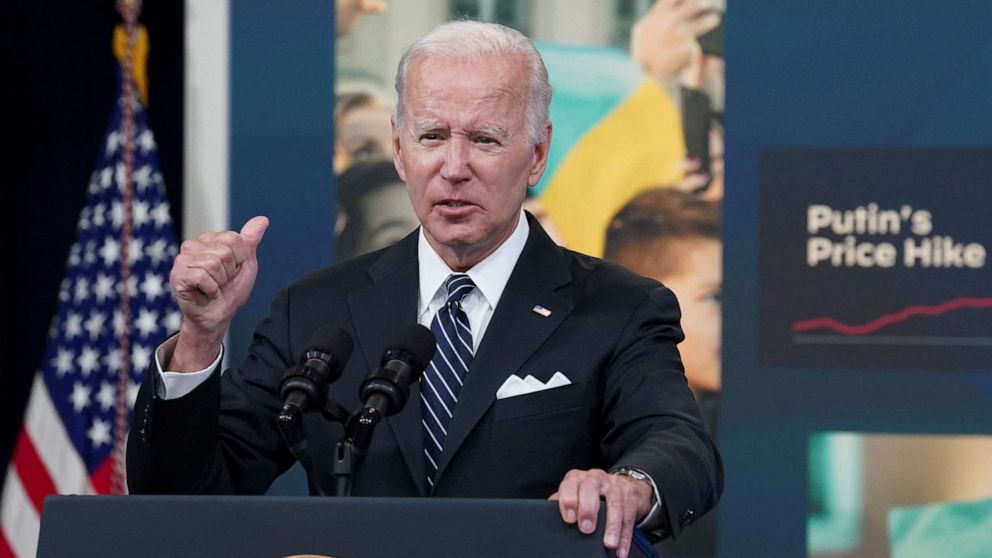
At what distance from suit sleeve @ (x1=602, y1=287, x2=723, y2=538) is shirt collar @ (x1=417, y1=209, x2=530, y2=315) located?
0.79 feet

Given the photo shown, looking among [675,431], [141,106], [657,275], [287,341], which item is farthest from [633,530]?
[141,106]

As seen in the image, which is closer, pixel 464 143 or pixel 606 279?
pixel 464 143

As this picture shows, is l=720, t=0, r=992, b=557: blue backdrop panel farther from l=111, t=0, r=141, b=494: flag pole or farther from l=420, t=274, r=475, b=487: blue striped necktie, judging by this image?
l=420, t=274, r=475, b=487: blue striped necktie

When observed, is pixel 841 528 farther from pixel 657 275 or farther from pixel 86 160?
pixel 86 160

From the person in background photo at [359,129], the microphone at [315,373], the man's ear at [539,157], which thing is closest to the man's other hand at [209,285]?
the microphone at [315,373]

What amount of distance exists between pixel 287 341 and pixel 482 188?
45cm

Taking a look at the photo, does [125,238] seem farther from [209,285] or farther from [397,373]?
[397,373]

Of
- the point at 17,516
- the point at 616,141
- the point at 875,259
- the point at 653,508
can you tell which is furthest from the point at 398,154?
the point at 17,516

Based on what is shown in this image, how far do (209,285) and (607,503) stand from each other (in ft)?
2.09

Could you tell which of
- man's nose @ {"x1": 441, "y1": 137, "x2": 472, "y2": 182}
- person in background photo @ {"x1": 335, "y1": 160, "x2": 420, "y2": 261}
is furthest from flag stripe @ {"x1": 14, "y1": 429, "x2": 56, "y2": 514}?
man's nose @ {"x1": 441, "y1": 137, "x2": 472, "y2": 182}

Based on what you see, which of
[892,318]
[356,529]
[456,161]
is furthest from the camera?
[892,318]

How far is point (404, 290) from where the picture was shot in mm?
2389

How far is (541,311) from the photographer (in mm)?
2324

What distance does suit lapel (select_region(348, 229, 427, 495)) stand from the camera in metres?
2.20
